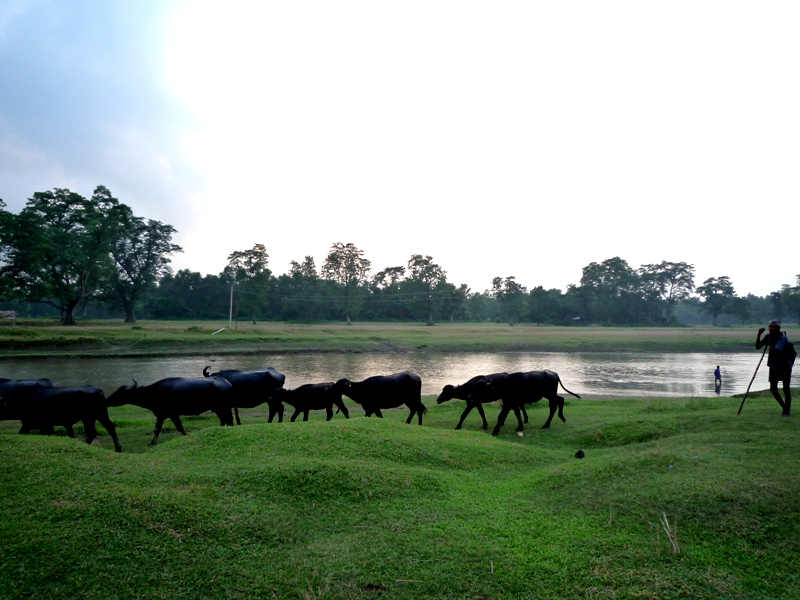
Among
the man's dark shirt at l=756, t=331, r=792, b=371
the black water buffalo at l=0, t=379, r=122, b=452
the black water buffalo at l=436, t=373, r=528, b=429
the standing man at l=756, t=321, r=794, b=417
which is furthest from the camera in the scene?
the black water buffalo at l=436, t=373, r=528, b=429

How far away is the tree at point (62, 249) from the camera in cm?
4575

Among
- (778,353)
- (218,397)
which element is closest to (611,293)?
(778,353)

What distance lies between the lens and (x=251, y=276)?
77.9 meters

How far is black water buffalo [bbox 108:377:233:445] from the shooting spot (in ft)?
40.5

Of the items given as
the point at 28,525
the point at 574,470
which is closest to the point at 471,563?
the point at 574,470

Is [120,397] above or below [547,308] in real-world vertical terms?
below

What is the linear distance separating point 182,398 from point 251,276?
68.0 m

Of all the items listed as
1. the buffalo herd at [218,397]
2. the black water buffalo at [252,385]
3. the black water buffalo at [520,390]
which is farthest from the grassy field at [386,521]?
the black water buffalo at [252,385]

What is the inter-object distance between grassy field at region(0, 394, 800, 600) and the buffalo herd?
A: 2938 mm

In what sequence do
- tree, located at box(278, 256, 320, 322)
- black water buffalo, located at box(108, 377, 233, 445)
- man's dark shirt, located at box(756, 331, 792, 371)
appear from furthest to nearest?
tree, located at box(278, 256, 320, 322), black water buffalo, located at box(108, 377, 233, 445), man's dark shirt, located at box(756, 331, 792, 371)

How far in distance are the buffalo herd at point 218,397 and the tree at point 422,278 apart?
269 feet

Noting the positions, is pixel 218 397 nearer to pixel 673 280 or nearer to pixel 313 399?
pixel 313 399

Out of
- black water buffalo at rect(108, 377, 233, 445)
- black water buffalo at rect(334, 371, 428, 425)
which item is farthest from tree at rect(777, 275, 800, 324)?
black water buffalo at rect(108, 377, 233, 445)

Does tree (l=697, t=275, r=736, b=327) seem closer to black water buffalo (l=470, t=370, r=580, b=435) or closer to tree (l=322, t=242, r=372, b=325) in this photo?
tree (l=322, t=242, r=372, b=325)
